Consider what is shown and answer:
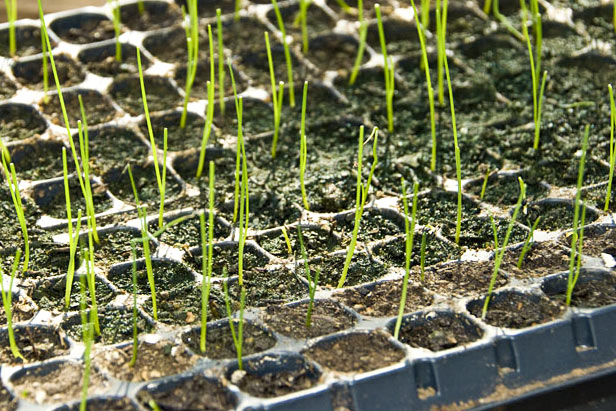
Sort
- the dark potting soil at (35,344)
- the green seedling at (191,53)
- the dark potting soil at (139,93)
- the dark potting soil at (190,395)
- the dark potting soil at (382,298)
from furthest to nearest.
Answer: the dark potting soil at (139,93) < the green seedling at (191,53) < the dark potting soil at (382,298) < the dark potting soil at (35,344) < the dark potting soil at (190,395)

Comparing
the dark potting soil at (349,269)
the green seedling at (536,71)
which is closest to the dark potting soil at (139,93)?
the dark potting soil at (349,269)

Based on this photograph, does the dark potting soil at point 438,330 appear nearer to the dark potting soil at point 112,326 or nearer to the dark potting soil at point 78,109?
the dark potting soil at point 112,326

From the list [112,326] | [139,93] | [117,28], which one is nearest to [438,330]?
[112,326]

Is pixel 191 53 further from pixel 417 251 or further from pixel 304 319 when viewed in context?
pixel 304 319

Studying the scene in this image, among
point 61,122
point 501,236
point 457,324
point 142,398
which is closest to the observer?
point 142,398

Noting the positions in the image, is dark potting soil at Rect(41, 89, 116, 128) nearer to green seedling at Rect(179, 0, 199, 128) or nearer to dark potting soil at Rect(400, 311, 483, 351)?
green seedling at Rect(179, 0, 199, 128)

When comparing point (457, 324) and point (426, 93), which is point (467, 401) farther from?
point (426, 93)

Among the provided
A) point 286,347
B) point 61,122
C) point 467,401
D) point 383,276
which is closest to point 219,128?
point 61,122

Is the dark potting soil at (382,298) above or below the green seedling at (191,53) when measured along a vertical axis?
below
